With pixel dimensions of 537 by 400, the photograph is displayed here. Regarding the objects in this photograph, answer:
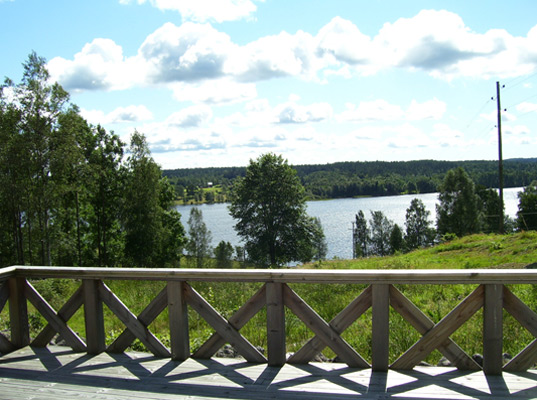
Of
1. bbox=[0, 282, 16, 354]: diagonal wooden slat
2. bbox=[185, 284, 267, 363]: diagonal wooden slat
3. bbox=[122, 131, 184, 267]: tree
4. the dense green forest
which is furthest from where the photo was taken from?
the dense green forest

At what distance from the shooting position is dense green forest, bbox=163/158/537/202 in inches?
4916

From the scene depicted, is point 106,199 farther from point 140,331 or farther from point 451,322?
point 451,322

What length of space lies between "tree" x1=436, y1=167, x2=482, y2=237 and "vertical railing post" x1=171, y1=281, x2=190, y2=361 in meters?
49.4

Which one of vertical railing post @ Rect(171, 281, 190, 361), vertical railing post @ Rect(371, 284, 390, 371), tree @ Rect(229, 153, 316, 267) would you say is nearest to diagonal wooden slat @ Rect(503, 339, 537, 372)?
vertical railing post @ Rect(371, 284, 390, 371)

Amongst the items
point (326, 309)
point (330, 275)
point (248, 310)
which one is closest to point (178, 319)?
point (248, 310)

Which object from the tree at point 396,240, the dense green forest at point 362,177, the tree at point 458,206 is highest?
the dense green forest at point 362,177

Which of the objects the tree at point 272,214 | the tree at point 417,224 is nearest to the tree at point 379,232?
the tree at point 417,224

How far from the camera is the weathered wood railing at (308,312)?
334 centimetres

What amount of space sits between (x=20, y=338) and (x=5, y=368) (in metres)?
0.59

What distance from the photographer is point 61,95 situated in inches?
933

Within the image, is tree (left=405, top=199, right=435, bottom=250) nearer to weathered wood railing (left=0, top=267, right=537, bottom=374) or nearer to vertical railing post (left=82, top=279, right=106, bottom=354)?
weathered wood railing (left=0, top=267, right=537, bottom=374)

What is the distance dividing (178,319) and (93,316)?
2.92 feet

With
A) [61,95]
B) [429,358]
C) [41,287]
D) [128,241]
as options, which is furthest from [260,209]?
[429,358]

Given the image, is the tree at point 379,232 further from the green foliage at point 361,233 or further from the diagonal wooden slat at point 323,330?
the diagonal wooden slat at point 323,330
